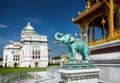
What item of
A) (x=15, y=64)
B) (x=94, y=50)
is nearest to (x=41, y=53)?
(x=15, y=64)

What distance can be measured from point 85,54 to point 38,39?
45201 millimetres

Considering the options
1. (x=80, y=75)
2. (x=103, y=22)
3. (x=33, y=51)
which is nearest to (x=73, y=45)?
(x=80, y=75)

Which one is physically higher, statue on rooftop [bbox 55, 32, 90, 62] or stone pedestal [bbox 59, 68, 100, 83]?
statue on rooftop [bbox 55, 32, 90, 62]

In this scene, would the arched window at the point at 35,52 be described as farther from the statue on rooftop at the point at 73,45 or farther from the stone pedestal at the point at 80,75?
the stone pedestal at the point at 80,75

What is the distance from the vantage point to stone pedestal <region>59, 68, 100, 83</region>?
706 cm

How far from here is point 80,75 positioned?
7254 mm

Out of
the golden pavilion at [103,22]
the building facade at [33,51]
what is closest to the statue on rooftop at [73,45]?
the golden pavilion at [103,22]

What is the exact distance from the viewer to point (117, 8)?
13.4 meters

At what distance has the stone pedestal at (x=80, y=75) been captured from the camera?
23.2ft

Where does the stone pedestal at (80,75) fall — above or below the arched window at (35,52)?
below

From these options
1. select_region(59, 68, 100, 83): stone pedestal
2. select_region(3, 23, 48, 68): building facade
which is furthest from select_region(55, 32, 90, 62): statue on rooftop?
select_region(3, 23, 48, 68): building facade

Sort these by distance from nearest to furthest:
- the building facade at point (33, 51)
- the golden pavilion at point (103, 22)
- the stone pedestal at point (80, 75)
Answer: the stone pedestal at point (80, 75), the golden pavilion at point (103, 22), the building facade at point (33, 51)

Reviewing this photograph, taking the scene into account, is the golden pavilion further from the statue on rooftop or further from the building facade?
the building facade

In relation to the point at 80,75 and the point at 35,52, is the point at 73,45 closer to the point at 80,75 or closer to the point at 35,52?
the point at 80,75
